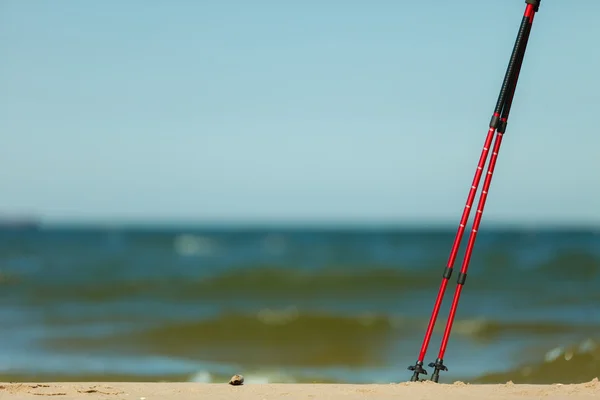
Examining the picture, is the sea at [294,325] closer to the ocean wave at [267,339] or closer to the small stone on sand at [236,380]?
the ocean wave at [267,339]

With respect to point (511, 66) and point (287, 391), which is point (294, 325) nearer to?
point (287, 391)

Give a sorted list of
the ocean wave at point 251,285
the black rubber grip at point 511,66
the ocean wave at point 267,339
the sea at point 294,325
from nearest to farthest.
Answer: the black rubber grip at point 511,66 < the sea at point 294,325 < the ocean wave at point 267,339 < the ocean wave at point 251,285

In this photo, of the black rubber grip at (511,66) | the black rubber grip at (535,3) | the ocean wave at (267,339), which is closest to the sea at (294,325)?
the ocean wave at (267,339)

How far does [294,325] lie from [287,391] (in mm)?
9020

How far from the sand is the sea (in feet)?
8.08

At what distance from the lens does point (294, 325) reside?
52.9ft

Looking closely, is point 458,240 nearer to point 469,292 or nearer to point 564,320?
point 564,320

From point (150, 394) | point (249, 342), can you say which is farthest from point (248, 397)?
point (249, 342)

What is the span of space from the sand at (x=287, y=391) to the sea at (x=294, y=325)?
97.0 inches

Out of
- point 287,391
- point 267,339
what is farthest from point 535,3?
point 267,339

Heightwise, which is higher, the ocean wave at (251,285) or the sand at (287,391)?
the ocean wave at (251,285)

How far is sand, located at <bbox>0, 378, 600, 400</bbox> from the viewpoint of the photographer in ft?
22.3

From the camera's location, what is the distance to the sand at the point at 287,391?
22.3 feet

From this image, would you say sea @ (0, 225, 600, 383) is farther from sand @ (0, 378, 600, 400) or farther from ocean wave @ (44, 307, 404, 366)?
sand @ (0, 378, 600, 400)
